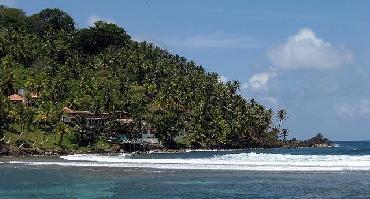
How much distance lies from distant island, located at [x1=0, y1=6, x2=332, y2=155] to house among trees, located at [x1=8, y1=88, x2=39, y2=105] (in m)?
0.21

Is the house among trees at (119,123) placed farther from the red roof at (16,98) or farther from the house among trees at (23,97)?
the red roof at (16,98)

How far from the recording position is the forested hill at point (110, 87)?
98.4 metres

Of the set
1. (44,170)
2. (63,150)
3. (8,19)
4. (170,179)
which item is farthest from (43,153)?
(8,19)

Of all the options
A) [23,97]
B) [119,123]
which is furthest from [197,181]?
[23,97]

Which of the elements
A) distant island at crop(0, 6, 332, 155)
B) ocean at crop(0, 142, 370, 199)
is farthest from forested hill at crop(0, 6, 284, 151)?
ocean at crop(0, 142, 370, 199)

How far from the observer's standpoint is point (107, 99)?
108 m

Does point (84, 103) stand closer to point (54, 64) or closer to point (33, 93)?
point (33, 93)

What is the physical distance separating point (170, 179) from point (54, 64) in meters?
90.2

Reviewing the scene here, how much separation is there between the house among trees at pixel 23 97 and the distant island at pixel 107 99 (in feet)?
0.68

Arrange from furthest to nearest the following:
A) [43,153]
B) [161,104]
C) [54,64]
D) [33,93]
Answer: [54,64]
[161,104]
[33,93]
[43,153]

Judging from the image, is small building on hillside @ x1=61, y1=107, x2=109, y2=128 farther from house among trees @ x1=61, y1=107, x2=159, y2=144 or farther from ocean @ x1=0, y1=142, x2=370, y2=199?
ocean @ x1=0, y1=142, x2=370, y2=199

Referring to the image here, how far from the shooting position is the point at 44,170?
52969mm

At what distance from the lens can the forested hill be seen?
3875 inches

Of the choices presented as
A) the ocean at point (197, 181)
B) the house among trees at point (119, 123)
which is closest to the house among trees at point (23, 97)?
the house among trees at point (119, 123)
